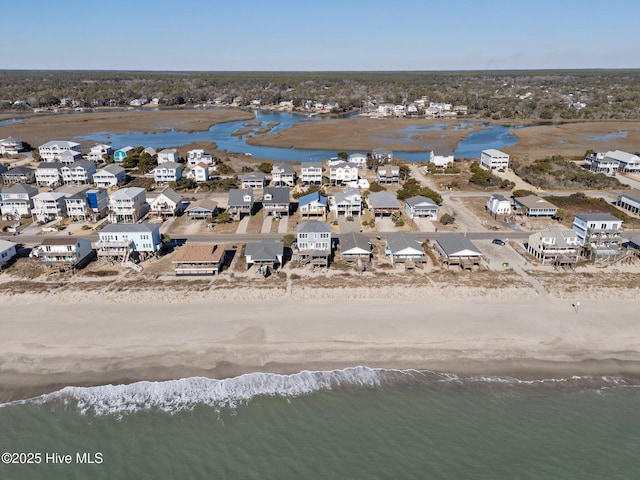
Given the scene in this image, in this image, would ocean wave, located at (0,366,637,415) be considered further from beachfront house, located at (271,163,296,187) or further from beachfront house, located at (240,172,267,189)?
beachfront house, located at (271,163,296,187)

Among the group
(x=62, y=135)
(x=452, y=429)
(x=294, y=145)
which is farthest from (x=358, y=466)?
(x=62, y=135)

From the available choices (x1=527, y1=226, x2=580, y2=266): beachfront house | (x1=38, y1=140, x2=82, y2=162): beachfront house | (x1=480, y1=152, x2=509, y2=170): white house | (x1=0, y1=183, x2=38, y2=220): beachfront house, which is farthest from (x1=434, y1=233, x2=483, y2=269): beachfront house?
(x1=38, y1=140, x2=82, y2=162): beachfront house

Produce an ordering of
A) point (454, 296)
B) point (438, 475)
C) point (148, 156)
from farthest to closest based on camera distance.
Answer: point (148, 156) < point (454, 296) < point (438, 475)

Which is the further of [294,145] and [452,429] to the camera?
[294,145]

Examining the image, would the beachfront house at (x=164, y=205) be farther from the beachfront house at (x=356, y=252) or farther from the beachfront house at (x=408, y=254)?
the beachfront house at (x=408, y=254)

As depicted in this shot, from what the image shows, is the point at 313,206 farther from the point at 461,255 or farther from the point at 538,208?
the point at 538,208

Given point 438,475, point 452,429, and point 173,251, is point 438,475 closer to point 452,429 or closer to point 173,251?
point 452,429
